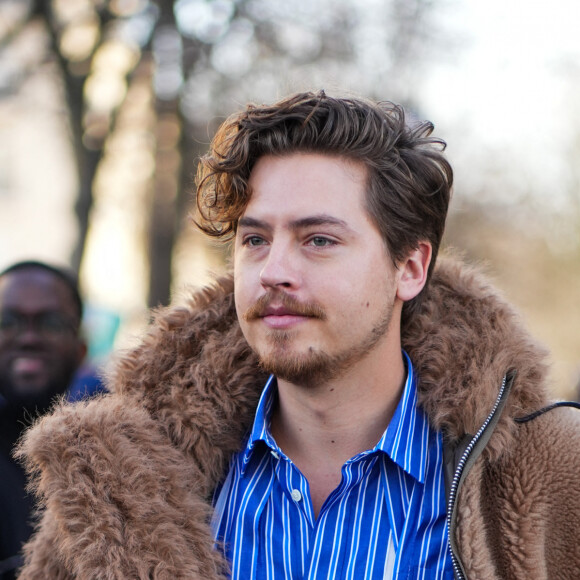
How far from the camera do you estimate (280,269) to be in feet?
8.35

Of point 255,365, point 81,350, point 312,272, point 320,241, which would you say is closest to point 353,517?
point 255,365

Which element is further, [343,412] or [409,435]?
[343,412]

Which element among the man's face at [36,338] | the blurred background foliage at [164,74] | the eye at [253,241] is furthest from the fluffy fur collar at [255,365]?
the blurred background foliage at [164,74]

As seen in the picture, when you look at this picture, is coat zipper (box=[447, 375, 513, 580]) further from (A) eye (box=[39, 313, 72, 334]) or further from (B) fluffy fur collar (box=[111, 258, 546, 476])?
(A) eye (box=[39, 313, 72, 334])

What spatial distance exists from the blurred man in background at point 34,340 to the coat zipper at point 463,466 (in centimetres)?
221

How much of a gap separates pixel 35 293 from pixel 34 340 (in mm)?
279

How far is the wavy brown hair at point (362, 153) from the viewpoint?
8.99ft

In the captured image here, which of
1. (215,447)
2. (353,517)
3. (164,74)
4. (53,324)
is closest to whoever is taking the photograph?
(353,517)

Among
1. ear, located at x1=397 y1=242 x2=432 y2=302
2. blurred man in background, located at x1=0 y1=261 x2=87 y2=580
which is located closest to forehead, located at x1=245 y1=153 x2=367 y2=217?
ear, located at x1=397 y1=242 x2=432 y2=302

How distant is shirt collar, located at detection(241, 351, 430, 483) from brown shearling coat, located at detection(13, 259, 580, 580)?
5cm

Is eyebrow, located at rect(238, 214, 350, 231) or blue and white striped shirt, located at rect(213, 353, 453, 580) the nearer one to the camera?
blue and white striped shirt, located at rect(213, 353, 453, 580)

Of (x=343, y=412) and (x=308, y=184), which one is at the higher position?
(x=308, y=184)

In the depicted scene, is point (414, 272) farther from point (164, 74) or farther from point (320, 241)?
point (164, 74)

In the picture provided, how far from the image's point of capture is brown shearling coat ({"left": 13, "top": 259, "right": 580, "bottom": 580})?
2332 mm
